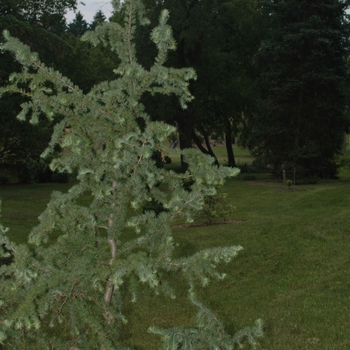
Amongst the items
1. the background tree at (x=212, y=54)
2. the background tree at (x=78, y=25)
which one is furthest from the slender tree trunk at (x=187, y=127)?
the background tree at (x=78, y=25)

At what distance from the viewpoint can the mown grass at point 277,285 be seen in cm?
755

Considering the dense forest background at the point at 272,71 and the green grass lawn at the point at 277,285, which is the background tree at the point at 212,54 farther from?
the green grass lawn at the point at 277,285

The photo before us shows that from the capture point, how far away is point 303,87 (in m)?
31.2

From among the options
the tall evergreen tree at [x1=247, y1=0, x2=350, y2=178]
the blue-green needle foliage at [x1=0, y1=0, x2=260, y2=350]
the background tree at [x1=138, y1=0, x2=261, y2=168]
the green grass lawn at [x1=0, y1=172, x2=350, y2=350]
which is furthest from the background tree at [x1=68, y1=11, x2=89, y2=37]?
the blue-green needle foliage at [x1=0, y1=0, x2=260, y2=350]

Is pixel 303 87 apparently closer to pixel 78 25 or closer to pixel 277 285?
pixel 277 285

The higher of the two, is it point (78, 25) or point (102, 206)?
point (78, 25)

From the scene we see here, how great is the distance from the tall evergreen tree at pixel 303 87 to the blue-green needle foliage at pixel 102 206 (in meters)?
27.0

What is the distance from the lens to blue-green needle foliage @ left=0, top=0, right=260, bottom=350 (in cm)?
389

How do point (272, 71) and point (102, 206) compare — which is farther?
point (272, 71)

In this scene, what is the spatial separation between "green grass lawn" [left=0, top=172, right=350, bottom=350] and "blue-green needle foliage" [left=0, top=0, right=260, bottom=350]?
3.57 metres

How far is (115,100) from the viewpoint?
4.43 metres

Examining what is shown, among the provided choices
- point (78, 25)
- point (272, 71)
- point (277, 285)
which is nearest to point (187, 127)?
point (272, 71)

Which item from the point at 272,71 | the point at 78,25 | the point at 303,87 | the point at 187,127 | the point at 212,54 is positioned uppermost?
the point at 78,25

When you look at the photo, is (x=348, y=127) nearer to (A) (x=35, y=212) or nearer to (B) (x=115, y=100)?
(A) (x=35, y=212)
